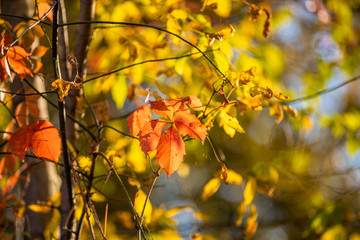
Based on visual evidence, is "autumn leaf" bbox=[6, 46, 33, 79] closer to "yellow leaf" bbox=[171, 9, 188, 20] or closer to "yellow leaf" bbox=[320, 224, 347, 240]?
"yellow leaf" bbox=[171, 9, 188, 20]

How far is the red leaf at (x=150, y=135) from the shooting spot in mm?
628

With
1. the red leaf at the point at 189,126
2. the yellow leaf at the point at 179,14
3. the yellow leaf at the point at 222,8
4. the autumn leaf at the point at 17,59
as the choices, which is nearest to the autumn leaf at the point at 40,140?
the autumn leaf at the point at 17,59

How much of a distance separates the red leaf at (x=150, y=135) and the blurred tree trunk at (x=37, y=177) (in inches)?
20.5

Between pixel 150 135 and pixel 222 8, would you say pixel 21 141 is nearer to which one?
pixel 150 135

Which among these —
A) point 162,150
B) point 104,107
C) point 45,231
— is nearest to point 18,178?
point 45,231

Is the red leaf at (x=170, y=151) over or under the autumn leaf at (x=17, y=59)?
under

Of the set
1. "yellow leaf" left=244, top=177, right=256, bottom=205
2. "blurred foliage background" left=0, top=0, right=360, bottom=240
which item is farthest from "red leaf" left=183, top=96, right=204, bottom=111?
"yellow leaf" left=244, top=177, right=256, bottom=205

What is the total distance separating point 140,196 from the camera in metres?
0.83

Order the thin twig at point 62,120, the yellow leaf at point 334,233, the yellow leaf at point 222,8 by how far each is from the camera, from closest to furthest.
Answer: the thin twig at point 62,120, the yellow leaf at point 222,8, the yellow leaf at point 334,233

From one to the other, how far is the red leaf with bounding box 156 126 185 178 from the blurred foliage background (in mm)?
110

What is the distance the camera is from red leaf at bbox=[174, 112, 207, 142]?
0.64 meters

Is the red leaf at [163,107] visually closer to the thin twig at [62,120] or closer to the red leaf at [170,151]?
the red leaf at [170,151]

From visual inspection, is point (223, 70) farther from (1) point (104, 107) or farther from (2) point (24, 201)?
(2) point (24, 201)

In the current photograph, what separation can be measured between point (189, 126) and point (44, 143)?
0.26 m
